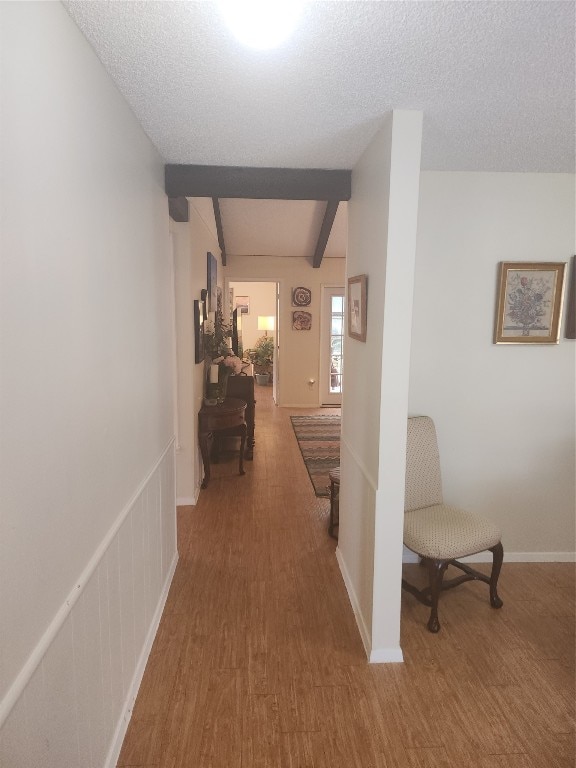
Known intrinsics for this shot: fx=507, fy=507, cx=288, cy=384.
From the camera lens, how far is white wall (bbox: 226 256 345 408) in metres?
7.41

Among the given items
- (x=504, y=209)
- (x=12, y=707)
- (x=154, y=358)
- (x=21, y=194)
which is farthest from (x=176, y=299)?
(x=12, y=707)

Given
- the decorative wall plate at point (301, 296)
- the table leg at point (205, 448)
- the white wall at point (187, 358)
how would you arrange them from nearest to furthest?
the white wall at point (187, 358), the table leg at point (205, 448), the decorative wall plate at point (301, 296)

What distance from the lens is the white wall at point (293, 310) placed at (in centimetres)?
741

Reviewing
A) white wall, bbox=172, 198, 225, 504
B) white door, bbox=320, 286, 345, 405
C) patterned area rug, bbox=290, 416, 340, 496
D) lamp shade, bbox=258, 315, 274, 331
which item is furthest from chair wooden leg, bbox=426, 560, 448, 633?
lamp shade, bbox=258, 315, 274, 331

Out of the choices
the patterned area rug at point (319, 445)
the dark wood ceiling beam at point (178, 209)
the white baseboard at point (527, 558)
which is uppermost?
the dark wood ceiling beam at point (178, 209)

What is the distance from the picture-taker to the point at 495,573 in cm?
273

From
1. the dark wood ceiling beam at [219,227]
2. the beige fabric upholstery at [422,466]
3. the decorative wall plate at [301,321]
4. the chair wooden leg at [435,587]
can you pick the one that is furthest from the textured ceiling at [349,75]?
the decorative wall plate at [301,321]

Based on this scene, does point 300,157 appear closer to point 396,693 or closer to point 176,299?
point 176,299

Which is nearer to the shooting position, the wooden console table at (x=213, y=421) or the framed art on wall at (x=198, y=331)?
the framed art on wall at (x=198, y=331)

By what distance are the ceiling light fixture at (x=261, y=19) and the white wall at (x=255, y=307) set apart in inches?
361

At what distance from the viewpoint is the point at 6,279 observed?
3.31ft

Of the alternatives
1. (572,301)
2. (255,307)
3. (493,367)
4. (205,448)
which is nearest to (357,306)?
(493,367)

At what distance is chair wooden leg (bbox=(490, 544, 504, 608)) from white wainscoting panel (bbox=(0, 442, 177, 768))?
1.77 m

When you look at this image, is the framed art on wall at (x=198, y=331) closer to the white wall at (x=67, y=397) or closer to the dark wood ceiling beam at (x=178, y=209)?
the dark wood ceiling beam at (x=178, y=209)
